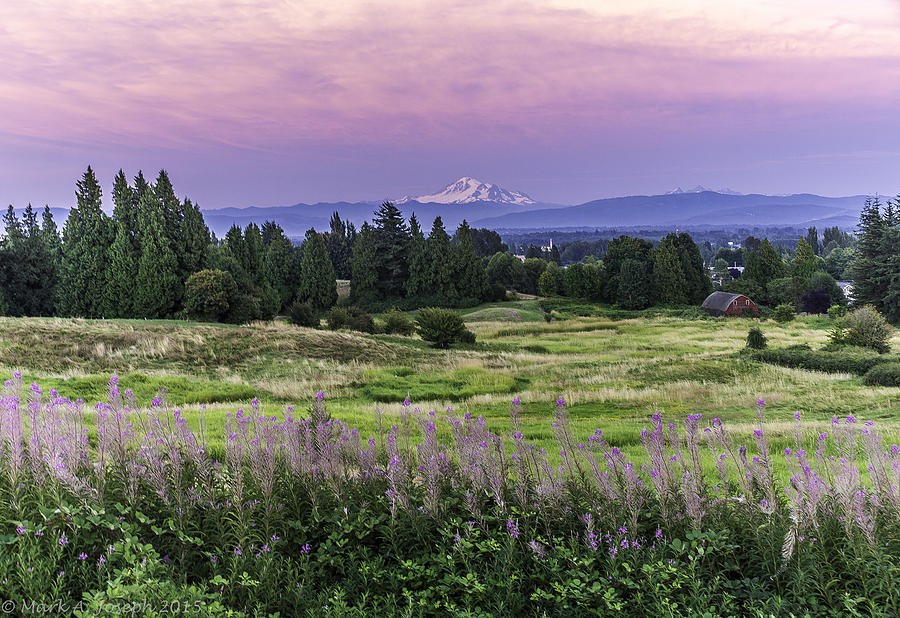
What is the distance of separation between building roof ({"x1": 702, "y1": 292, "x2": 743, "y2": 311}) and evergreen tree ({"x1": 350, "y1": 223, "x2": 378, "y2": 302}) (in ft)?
139

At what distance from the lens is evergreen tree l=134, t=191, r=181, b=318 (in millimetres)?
41562

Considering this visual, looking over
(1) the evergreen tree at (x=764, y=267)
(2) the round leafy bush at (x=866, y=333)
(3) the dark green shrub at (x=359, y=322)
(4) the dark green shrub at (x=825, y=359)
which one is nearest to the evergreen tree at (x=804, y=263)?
(1) the evergreen tree at (x=764, y=267)

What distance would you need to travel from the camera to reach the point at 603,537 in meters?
3.91

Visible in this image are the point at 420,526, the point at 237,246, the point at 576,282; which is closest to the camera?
the point at 420,526

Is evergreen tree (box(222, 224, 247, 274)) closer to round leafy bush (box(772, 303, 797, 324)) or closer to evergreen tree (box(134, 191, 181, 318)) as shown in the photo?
evergreen tree (box(134, 191, 181, 318))

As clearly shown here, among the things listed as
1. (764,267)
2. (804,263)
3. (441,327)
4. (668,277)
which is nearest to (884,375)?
(441,327)

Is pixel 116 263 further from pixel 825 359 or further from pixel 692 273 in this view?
pixel 692 273

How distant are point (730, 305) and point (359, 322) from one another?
4582 centimetres

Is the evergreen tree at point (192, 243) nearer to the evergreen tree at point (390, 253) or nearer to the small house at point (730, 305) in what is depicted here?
the evergreen tree at point (390, 253)

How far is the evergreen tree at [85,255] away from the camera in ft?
138

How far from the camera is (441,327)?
106 feet

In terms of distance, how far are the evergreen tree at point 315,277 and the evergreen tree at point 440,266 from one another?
43.4ft

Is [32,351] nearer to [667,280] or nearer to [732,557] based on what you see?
[732,557]

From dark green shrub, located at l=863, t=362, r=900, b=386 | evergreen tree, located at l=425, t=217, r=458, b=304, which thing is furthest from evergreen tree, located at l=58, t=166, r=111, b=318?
dark green shrub, located at l=863, t=362, r=900, b=386
